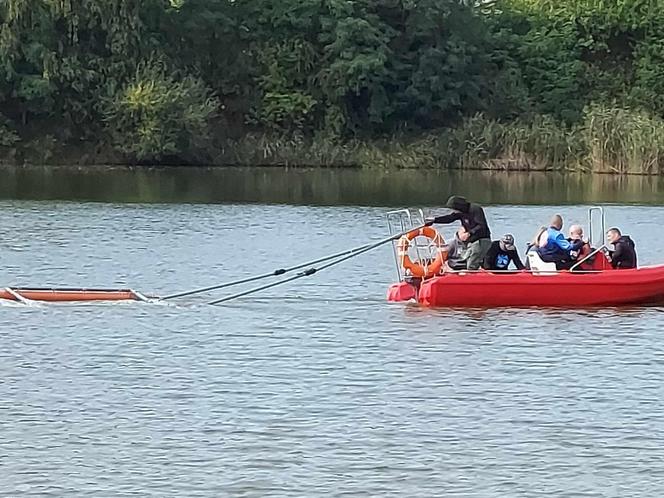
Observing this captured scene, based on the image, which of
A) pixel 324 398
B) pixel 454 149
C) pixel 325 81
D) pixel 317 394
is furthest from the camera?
pixel 325 81

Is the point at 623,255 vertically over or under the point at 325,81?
under

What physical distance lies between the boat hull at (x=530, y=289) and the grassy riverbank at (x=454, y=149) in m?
34.7

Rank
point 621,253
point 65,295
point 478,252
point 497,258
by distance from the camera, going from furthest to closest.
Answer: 1. point 621,253
2. point 497,258
3. point 478,252
4. point 65,295

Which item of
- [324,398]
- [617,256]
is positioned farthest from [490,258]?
[324,398]

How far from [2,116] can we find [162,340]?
45.2 m

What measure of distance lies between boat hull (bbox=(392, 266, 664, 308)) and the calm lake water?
11.3 inches

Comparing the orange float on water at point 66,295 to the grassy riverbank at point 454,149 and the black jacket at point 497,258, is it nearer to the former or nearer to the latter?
the black jacket at point 497,258

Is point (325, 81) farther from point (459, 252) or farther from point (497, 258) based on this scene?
point (497, 258)

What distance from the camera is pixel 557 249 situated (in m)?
22.9

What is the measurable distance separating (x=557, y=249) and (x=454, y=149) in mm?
40438

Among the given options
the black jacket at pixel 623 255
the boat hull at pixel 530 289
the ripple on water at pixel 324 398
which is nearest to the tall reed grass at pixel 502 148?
the ripple on water at pixel 324 398

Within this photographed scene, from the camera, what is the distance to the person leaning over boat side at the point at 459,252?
22.9 m

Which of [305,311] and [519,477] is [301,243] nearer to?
[305,311]

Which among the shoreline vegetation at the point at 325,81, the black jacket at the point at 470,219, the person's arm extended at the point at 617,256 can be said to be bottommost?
the person's arm extended at the point at 617,256
